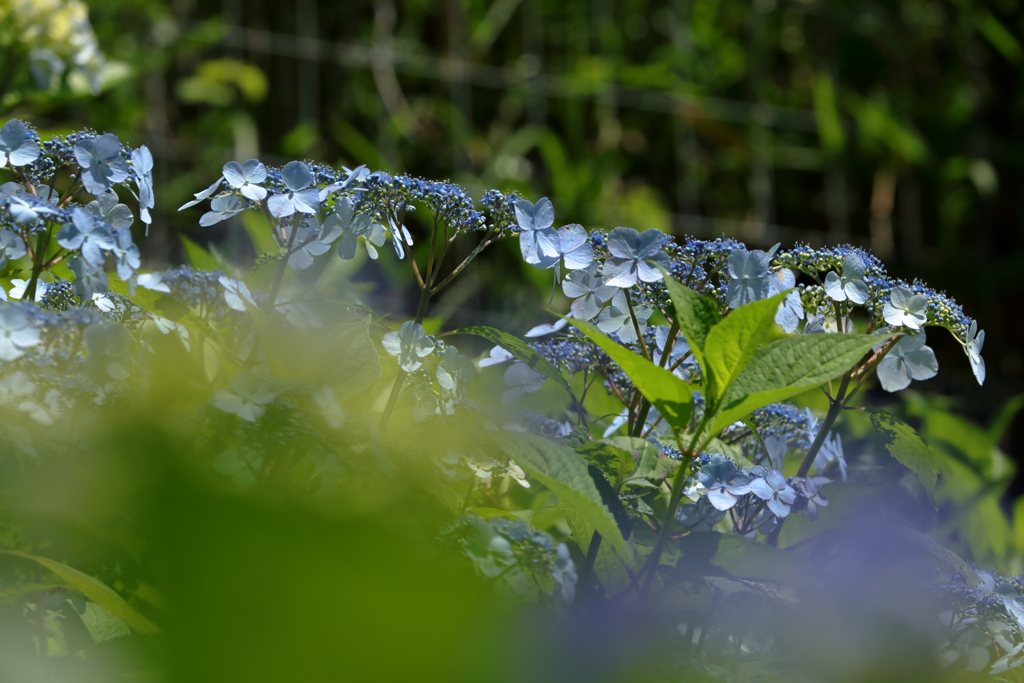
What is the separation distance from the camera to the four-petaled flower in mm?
544

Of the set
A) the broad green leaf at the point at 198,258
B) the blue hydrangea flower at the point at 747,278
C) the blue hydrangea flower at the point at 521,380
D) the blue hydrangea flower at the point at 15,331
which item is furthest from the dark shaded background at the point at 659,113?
the blue hydrangea flower at the point at 15,331

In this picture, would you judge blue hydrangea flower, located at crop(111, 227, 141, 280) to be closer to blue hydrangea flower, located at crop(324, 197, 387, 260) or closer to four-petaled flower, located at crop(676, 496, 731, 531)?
blue hydrangea flower, located at crop(324, 197, 387, 260)

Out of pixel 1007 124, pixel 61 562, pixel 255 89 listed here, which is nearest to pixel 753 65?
pixel 1007 124

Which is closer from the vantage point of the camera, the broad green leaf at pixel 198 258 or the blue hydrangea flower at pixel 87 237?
the blue hydrangea flower at pixel 87 237

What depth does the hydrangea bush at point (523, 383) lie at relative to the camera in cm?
34

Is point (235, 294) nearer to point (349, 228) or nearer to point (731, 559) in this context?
point (349, 228)

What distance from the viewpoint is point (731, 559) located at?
0.45m

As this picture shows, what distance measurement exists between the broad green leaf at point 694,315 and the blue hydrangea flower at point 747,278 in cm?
4

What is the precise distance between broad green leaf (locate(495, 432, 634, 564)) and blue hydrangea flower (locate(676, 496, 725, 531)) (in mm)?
121

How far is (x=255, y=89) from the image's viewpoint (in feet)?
8.57

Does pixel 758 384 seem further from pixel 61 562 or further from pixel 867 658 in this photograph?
pixel 61 562

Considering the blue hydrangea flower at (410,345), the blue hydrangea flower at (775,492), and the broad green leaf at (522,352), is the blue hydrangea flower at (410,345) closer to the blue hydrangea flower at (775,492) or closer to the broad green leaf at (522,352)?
the broad green leaf at (522,352)

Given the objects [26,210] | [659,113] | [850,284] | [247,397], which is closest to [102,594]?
[247,397]

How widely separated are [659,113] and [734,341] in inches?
110
